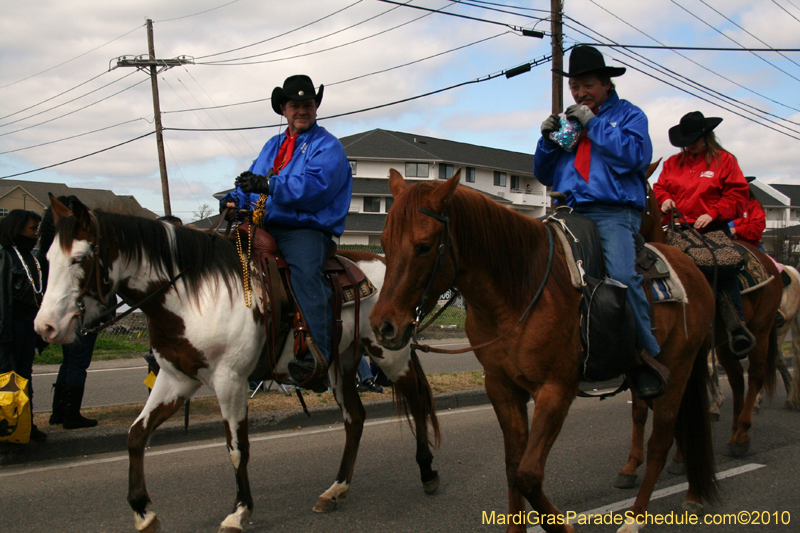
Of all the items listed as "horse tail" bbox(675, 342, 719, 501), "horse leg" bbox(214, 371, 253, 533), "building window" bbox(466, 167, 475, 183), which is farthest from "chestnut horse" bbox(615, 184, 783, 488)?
"building window" bbox(466, 167, 475, 183)

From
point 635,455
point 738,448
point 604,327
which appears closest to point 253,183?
point 604,327

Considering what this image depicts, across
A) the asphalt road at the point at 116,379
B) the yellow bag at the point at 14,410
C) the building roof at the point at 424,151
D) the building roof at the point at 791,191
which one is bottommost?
the asphalt road at the point at 116,379

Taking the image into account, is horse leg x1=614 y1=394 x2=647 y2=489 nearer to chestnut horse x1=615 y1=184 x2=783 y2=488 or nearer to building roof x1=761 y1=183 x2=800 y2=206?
chestnut horse x1=615 y1=184 x2=783 y2=488

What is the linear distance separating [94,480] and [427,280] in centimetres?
367

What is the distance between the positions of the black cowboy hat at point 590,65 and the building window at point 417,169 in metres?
42.9

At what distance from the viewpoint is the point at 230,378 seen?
387cm

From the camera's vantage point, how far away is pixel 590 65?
3811 millimetres

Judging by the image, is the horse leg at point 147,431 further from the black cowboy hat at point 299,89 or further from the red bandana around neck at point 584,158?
the red bandana around neck at point 584,158

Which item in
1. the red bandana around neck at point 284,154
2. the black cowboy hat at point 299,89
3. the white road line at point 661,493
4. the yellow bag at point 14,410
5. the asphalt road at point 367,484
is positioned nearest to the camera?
the asphalt road at point 367,484

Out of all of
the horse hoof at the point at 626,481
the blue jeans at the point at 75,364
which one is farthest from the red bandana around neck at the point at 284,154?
the horse hoof at the point at 626,481

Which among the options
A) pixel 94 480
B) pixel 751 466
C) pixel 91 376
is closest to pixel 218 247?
pixel 94 480

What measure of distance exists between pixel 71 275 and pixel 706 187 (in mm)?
5385

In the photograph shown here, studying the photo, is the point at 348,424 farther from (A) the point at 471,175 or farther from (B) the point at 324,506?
(A) the point at 471,175

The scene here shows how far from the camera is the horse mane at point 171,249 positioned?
3.82 meters
